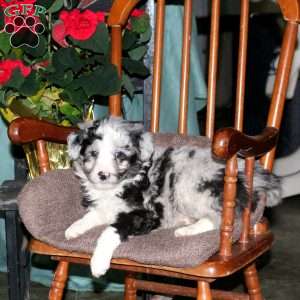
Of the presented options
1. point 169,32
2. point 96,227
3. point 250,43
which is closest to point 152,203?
point 96,227

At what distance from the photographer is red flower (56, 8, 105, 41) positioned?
Answer: 214cm

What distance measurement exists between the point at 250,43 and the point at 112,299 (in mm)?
2016

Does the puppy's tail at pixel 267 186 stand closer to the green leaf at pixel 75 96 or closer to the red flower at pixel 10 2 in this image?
the green leaf at pixel 75 96

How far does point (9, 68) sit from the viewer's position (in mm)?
2164

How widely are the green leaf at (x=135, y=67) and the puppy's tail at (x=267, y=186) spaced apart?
611 mm

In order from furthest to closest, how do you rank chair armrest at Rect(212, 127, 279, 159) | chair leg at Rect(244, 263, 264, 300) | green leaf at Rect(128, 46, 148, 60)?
green leaf at Rect(128, 46, 148, 60), chair leg at Rect(244, 263, 264, 300), chair armrest at Rect(212, 127, 279, 159)

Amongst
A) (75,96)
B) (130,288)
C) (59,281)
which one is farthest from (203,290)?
(75,96)

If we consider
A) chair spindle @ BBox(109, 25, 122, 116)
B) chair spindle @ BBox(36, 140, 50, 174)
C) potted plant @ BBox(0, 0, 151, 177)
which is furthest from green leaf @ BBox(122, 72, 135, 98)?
chair spindle @ BBox(36, 140, 50, 174)

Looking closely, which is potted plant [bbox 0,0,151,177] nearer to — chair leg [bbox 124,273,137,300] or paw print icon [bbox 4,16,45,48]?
paw print icon [bbox 4,16,45,48]

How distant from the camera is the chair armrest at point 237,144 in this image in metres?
1.53

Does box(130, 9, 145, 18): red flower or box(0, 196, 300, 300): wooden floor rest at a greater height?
box(130, 9, 145, 18): red flower

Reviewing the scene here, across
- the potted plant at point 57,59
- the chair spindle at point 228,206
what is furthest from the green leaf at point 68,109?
the chair spindle at point 228,206

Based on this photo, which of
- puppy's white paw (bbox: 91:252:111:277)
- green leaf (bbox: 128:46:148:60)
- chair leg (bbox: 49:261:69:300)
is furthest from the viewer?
green leaf (bbox: 128:46:148:60)

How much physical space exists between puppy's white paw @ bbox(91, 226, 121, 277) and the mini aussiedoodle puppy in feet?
0.13
